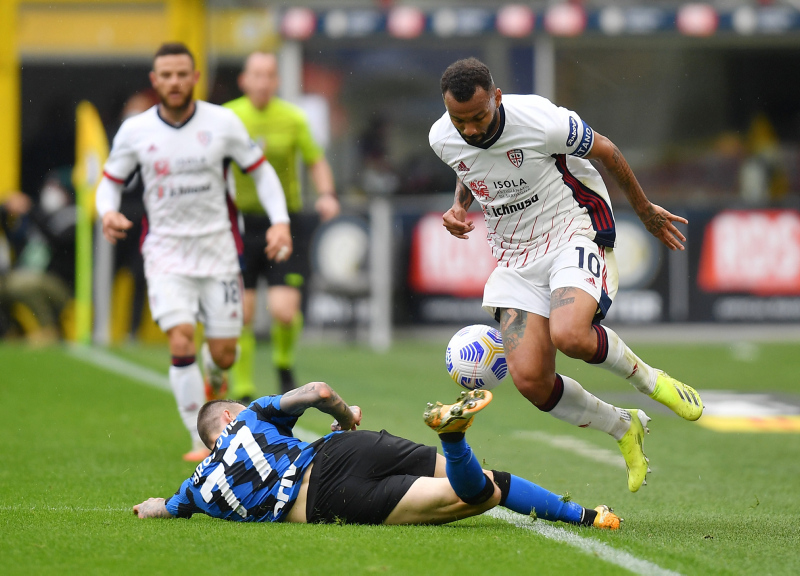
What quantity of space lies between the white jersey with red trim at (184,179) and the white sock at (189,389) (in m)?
0.58

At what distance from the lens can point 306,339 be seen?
15.3 m

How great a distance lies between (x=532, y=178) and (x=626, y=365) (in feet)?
3.15

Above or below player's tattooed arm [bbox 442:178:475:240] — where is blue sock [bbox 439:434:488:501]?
below

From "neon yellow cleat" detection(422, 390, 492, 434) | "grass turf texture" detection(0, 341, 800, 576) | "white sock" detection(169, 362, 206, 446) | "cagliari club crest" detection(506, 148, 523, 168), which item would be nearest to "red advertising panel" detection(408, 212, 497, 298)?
"grass turf texture" detection(0, 341, 800, 576)

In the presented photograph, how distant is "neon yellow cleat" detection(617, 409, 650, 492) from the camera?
528cm

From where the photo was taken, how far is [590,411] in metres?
5.41

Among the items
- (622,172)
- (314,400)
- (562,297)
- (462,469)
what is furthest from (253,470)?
(622,172)

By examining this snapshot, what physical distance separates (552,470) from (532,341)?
149 cm

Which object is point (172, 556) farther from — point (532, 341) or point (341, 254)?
point (341, 254)

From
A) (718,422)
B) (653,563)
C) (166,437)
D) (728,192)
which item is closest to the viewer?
(653,563)

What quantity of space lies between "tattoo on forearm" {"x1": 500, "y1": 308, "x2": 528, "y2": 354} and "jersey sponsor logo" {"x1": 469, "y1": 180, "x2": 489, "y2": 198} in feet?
1.80

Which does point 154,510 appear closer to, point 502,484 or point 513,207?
point 502,484

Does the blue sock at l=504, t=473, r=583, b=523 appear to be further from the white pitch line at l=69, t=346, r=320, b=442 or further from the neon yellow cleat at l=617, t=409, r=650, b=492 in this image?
the white pitch line at l=69, t=346, r=320, b=442

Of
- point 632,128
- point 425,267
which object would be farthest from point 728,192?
point 425,267
